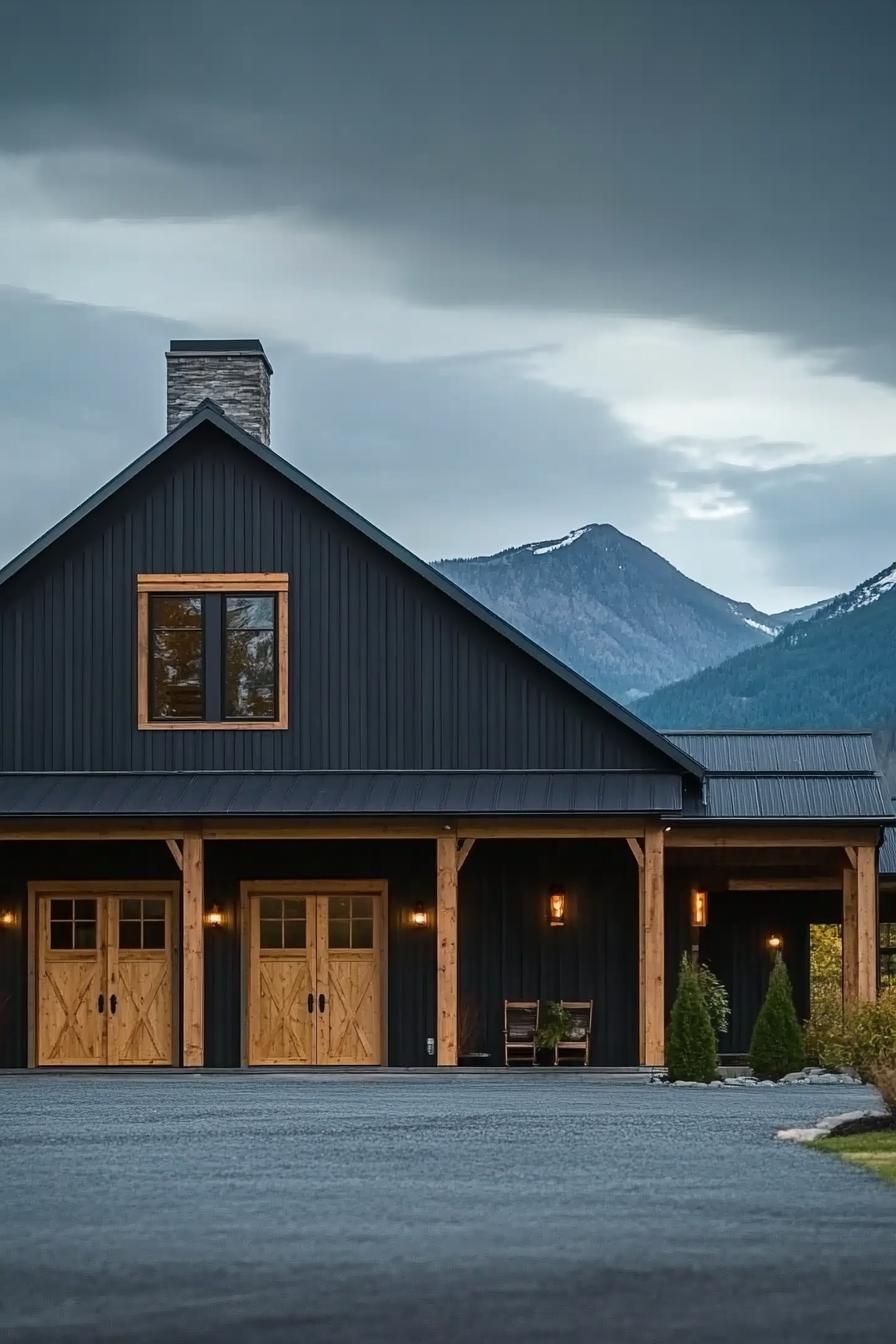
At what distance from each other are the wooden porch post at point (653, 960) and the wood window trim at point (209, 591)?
15.2 feet

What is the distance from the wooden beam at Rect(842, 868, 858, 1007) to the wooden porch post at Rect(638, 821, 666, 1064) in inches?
107

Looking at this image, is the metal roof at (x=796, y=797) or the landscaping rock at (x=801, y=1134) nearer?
the landscaping rock at (x=801, y=1134)

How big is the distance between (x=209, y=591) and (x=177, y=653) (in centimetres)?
82

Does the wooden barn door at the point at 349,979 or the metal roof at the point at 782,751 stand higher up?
the metal roof at the point at 782,751

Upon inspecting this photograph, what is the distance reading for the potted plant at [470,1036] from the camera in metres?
24.7

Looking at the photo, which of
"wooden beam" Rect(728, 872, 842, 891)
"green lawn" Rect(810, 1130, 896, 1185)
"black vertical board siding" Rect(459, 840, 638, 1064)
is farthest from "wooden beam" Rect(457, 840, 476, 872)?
"green lawn" Rect(810, 1130, 896, 1185)

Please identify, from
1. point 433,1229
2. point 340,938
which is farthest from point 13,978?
point 433,1229

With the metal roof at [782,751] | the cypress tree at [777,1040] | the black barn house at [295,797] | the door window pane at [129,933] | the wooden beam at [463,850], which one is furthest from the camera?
the metal roof at [782,751]

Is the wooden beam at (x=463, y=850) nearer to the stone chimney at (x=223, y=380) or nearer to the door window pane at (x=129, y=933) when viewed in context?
the door window pane at (x=129, y=933)

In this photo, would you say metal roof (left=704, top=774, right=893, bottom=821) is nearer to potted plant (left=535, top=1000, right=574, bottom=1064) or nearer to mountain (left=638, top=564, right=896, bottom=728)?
potted plant (left=535, top=1000, right=574, bottom=1064)

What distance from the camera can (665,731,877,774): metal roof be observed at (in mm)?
26719

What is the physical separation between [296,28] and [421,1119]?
20.1 metres

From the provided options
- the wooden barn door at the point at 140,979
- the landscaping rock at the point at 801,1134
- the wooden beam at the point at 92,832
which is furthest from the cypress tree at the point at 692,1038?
the wooden barn door at the point at 140,979

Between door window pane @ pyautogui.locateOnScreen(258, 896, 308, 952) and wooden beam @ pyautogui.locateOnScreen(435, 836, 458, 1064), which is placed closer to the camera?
wooden beam @ pyautogui.locateOnScreen(435, 836, 458, 1064)
